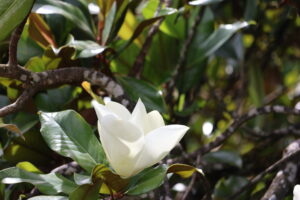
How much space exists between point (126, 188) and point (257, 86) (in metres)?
0.83

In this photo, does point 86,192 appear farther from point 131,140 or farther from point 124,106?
point 124,106

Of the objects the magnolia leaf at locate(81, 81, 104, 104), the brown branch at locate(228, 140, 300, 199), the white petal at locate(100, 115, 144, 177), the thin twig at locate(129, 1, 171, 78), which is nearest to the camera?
the white petal at locate(100, 115, 144, 177)

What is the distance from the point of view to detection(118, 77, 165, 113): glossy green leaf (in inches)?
35.8

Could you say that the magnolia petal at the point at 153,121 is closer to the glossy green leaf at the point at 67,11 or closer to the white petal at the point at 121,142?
the white petal at the point at 121,142

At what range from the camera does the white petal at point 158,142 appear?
0.65m

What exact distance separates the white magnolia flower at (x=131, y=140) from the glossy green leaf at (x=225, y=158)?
1.50 feet

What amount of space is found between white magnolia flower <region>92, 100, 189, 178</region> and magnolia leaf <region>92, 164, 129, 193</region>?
0.4 inches

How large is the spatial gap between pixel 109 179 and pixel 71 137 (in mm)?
93

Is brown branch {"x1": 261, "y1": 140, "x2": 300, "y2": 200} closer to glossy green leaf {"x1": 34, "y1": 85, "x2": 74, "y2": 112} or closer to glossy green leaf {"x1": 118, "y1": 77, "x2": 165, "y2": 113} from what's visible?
glossy green leaf {"x1": 118, "y1": 77, "x2": 165, "y2": 113}

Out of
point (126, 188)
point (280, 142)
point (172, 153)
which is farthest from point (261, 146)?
point (126, 188)

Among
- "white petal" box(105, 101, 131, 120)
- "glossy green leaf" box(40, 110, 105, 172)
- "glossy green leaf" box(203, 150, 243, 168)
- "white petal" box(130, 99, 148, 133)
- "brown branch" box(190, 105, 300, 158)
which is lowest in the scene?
"glossy green leaf" box(203, 150, 243, 168)

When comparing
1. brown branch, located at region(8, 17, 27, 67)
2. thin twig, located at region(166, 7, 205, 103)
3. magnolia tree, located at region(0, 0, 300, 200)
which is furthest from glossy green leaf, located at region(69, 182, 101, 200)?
thin twig, located at region(166, 7, 205, 103)

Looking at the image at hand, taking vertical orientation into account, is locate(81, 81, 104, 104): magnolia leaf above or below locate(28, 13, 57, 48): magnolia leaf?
below

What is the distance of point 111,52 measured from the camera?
35.7 inches
